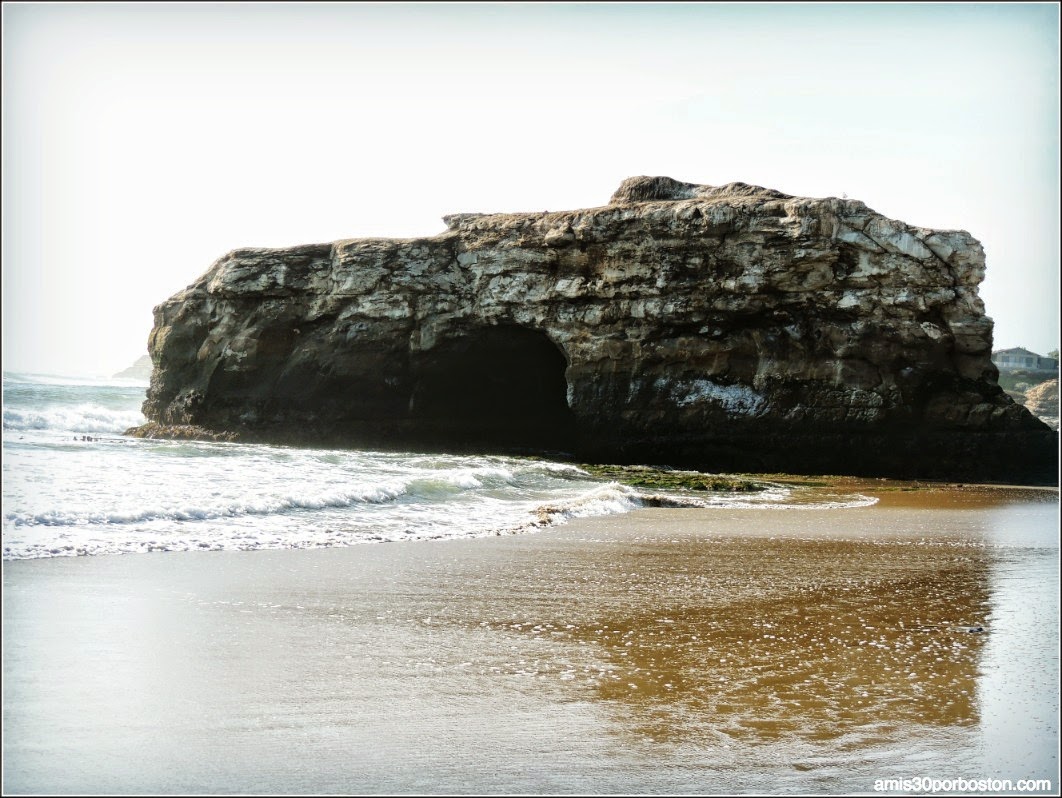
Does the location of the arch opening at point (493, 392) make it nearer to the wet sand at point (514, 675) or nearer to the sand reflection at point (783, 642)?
the sand reflection at point (783, 642)

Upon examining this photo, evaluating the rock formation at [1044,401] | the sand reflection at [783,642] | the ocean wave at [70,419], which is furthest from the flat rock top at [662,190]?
the rock formation at [1044,401]

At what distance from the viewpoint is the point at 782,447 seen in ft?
82.0

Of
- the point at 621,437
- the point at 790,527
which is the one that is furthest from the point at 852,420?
the point at 790,527

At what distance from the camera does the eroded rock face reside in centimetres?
2405

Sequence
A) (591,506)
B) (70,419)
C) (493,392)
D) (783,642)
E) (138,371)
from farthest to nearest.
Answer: (138,371) → (70,419) → (493,392) → (591,506) → (783,642)

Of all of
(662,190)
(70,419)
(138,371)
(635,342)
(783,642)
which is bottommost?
(783,642)

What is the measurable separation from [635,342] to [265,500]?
666 inches

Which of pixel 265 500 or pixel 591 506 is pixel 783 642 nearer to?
pixel 265 500

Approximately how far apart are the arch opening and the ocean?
905 cm

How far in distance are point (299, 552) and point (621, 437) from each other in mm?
18844

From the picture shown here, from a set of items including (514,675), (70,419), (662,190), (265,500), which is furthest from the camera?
(70,419)

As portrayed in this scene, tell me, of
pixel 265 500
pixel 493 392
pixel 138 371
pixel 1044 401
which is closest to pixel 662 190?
pixel 493 392

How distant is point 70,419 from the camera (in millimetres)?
32250

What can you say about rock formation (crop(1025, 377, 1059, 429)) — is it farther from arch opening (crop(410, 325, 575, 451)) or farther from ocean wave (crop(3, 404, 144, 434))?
ocean wave (crop(3, 404, 144, 434))
